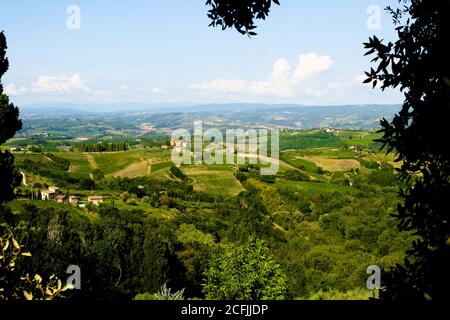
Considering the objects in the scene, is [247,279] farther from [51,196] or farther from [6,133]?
[51,196]

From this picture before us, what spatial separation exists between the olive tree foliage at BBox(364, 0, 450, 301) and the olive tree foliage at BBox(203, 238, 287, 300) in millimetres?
20330

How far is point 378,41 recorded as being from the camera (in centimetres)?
360

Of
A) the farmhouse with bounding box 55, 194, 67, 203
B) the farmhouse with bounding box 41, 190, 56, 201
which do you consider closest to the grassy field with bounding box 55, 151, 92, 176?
the farmhouse with bounding box 41, 190, 56, 201

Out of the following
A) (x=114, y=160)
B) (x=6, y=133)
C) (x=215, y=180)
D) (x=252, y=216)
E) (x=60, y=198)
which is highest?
(x=6, y=133)

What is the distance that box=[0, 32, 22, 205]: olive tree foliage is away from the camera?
1075cm

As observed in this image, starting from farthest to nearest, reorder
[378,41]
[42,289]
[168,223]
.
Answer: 1. [168,223]
2. [42,289]
3. [378,41]

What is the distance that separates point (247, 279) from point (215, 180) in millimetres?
61167

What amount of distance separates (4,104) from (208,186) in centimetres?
7174

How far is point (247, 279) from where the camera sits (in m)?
24.1

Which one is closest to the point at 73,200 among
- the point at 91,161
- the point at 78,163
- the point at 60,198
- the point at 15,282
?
the point at 60,198

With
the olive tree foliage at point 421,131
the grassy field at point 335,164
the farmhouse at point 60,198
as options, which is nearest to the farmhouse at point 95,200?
the farmhouse at point 60,198

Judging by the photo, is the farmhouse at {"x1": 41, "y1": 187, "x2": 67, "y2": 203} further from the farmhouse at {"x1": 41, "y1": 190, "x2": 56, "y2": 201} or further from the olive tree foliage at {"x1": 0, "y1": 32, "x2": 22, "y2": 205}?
the olive tree foliage at {"x1": 0, "y1": 32, "x2": 22, "y2": 205}

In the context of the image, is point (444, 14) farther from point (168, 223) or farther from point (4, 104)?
point (168, 223)

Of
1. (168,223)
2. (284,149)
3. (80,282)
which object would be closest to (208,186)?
(168,223)
